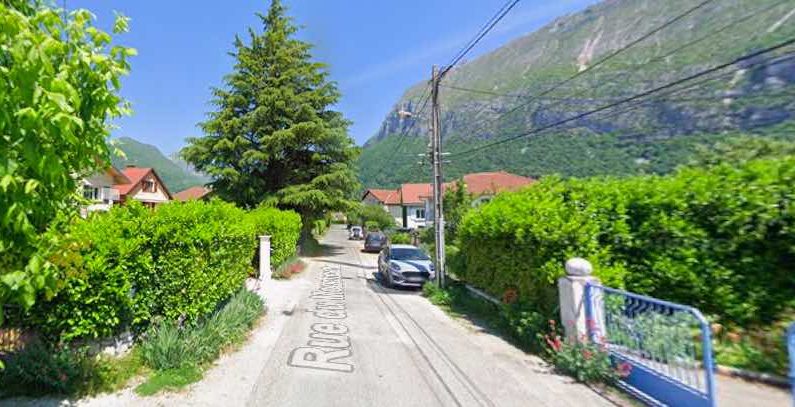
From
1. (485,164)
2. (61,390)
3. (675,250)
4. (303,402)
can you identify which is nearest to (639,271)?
(675,250)

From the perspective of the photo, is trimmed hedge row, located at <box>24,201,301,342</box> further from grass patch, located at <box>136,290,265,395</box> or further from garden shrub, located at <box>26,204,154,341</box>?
grass patch, located at <box>136,290,265,395</box>

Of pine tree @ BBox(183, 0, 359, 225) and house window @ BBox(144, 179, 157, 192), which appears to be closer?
pine tree @ BBox(183, 0, 359, 225)

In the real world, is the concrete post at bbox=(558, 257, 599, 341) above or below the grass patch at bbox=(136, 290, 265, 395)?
above

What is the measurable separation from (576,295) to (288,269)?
40.1 feet

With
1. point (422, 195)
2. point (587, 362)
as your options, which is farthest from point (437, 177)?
point (422, 195)

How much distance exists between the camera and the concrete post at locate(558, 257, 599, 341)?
545 centimetres

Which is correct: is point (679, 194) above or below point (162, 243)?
above

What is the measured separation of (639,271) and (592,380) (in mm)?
2012

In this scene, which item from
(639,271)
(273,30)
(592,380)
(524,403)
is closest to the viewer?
(524,403)

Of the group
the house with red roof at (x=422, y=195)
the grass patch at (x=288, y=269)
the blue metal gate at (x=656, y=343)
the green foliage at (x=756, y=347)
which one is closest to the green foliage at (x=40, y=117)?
the blue metal gate at (x=656, y=343)

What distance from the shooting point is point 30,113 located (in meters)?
1.83

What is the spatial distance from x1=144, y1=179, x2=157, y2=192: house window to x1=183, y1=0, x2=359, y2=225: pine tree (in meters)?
28.9

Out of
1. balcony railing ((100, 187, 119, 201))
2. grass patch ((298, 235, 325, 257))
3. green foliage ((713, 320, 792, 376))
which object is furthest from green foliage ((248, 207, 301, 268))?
balcony railing ((100, 187, 119, 201))

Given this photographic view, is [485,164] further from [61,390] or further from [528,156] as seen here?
[61,390]
